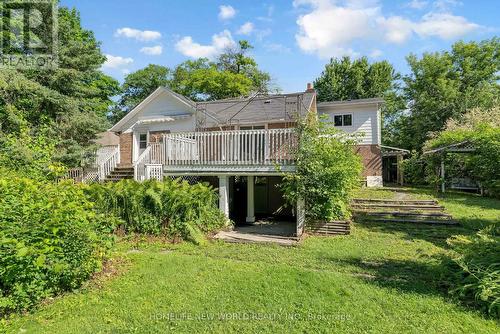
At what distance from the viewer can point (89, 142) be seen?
15570 mm

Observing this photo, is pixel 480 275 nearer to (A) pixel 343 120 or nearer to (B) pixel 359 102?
(B) pixel 359 102

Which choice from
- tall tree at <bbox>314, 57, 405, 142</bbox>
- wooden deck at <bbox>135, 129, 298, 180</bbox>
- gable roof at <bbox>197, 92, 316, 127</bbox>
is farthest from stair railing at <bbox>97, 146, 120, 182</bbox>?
tall tree at <bbox>314, 57, 405, 142</bbox>

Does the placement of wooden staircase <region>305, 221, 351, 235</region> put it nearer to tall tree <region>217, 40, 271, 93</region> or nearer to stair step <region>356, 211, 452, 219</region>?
stair step <region>356, 211, 452, 219</region>

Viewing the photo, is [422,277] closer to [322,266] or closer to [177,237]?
[322,266]

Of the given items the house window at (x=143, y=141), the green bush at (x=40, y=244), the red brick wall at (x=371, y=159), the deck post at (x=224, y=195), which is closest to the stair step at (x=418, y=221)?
the deck post at (x=224, y=195)

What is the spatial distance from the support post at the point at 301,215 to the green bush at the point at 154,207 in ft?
8.94

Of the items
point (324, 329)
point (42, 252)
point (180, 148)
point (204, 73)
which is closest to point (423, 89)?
point (204, 73)

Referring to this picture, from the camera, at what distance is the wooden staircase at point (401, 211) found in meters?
9.34

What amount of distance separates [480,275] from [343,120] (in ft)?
50.7

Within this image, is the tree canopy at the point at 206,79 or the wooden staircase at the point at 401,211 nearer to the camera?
the wooden staircase at the point at 401,211

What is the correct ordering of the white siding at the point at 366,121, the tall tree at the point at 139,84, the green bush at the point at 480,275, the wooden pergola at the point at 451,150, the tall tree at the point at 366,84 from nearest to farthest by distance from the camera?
the green bush at the point at 480,275 < the wooden pergola at the point at 451,150 < the white siding at the point at 366,121 < the tall tree at the point at 366,84 < the tall tree at the point at 139,84

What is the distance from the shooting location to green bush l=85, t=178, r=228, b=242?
25.4 feet

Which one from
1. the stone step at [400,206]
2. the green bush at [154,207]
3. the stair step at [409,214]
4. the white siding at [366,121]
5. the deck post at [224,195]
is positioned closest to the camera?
the green bush at [154,207]

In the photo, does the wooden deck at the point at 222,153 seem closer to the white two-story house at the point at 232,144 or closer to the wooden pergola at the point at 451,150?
the white two-story house at the point at 232,144
